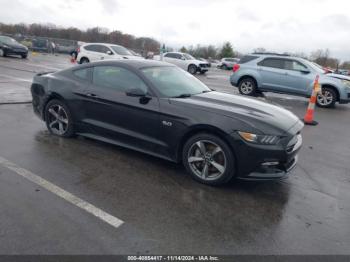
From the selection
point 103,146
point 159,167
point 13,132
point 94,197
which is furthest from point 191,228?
point 13,132

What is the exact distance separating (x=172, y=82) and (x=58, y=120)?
84.7 inches

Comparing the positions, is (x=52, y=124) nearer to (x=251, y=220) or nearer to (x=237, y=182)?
(x=237, y=182)

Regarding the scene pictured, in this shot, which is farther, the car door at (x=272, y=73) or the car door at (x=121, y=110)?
the car door at (x=272, y=73)

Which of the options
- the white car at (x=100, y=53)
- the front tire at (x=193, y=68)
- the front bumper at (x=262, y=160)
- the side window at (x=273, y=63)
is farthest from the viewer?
the front tire at (x=193, y=68)

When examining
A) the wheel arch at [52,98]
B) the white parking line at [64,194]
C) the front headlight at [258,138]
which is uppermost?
the front headlight at [258,138]

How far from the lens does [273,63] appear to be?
1245 centimetres

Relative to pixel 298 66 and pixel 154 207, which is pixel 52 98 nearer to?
pixel 154 207

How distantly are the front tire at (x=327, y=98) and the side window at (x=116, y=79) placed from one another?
28.6ft

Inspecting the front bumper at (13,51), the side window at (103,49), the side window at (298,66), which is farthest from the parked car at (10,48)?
the side window at (298,66)

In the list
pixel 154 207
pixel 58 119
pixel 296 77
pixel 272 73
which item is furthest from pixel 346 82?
pixel 154 207

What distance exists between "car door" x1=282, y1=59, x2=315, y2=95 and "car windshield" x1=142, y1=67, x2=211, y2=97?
7.42 m

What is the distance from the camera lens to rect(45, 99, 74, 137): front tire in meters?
5.51

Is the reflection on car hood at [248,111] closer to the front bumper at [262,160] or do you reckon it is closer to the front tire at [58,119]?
the front bumper at [262,160]

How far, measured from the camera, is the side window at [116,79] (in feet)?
15.9
